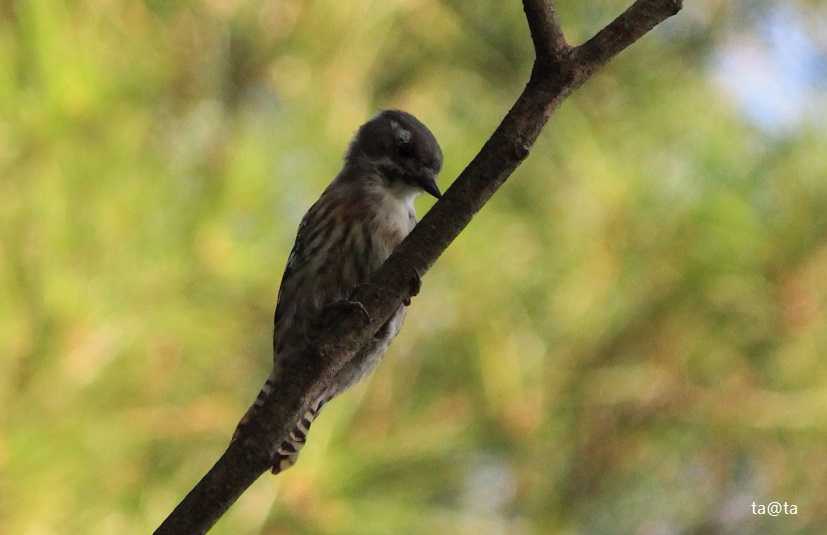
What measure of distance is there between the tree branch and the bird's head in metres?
0.99

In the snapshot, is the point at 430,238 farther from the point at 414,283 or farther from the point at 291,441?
the point at 291,441

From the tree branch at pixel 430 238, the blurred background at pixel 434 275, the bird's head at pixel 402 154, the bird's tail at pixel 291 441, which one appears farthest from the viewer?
the blurred background at pixel 434 275

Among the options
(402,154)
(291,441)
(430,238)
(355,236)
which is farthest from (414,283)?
(402,154)

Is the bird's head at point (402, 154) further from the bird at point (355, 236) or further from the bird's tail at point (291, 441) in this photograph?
the bird's tail at point (291, 441)

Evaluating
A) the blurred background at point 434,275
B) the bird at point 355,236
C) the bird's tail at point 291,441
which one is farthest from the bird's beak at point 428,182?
the blurred background at point 434,275

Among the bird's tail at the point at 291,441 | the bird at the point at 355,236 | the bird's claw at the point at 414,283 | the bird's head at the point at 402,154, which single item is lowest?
the bird's claw at the point at 414,283

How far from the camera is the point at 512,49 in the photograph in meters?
3.98

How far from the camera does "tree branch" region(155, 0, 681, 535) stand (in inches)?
60.3

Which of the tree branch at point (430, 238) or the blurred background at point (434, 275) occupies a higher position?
the blurred background at point (434, 275)

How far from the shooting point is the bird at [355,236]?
101 inches

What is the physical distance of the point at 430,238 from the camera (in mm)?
1575

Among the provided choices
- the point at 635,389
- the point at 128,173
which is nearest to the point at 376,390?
the point at 635,389

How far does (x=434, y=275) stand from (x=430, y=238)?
2182mm

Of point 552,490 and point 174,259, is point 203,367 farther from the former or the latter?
point 552,490
